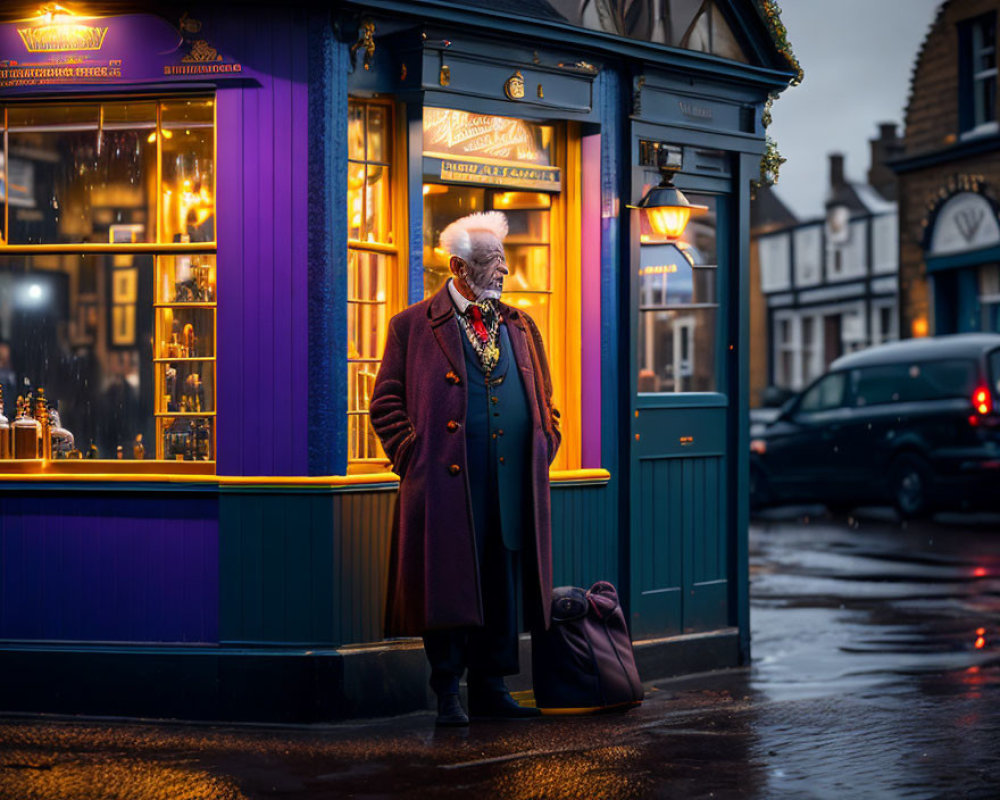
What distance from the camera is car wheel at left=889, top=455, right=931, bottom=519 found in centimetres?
1923

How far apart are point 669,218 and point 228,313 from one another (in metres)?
2.55

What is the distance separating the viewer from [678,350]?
963 cm

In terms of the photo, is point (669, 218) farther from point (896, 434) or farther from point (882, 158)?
point (882, 158)

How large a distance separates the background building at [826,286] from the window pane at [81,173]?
3195 cm

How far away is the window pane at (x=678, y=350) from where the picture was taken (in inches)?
371

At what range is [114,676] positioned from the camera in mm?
7793

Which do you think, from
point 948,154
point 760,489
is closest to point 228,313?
point 760,489

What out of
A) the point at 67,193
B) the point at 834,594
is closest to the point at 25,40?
the point at 67,193

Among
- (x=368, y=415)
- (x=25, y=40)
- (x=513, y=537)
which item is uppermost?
(x=25, y=40)

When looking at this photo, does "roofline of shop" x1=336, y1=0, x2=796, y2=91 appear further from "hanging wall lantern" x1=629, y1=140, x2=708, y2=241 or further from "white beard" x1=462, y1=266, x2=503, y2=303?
"white beard" x1=462, y1=266, x2=503, y2=303

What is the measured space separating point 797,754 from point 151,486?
10.3 feet

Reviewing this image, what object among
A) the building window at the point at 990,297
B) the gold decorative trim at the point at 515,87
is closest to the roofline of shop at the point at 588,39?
the gold decorative trim at the point at 515,87

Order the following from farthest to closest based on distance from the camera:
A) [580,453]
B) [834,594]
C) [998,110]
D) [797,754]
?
[998,110] < [834,594] < [580,453] < [797,754]

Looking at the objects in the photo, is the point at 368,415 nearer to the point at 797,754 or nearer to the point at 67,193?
the point at 67,193
